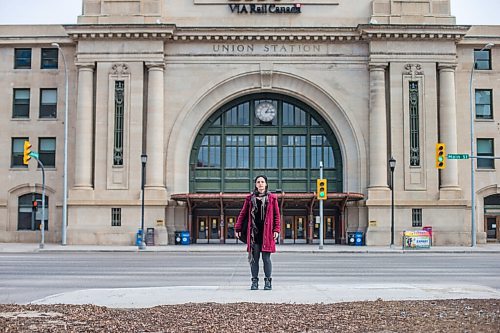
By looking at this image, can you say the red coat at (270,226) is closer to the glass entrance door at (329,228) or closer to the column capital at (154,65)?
the column capital at (154,65)

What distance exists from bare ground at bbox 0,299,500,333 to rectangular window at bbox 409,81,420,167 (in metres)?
34.6

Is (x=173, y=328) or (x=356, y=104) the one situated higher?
(x=356, y=104)

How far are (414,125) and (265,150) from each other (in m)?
10.00

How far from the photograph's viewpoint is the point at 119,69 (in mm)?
45500

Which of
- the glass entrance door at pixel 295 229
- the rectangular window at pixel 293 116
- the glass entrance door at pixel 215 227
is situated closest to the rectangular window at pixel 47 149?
the glass entrance door at pixel 215 227

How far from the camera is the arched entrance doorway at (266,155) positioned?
47.3 metres

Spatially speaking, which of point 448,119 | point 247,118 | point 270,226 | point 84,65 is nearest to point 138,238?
point 247,118

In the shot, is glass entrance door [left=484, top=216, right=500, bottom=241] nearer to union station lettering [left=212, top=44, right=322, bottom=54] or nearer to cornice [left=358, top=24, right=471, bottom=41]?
cornice [left=358, top=24, right=471, bottom=41]

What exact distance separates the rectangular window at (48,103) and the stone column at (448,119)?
85.4 ft

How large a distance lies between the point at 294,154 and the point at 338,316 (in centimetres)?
3773

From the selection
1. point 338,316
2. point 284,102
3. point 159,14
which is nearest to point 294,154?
point 284,102

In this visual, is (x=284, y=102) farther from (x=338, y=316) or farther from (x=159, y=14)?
(x=338, y=316)

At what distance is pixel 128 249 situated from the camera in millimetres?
38906

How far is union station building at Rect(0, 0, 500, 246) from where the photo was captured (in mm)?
44719
